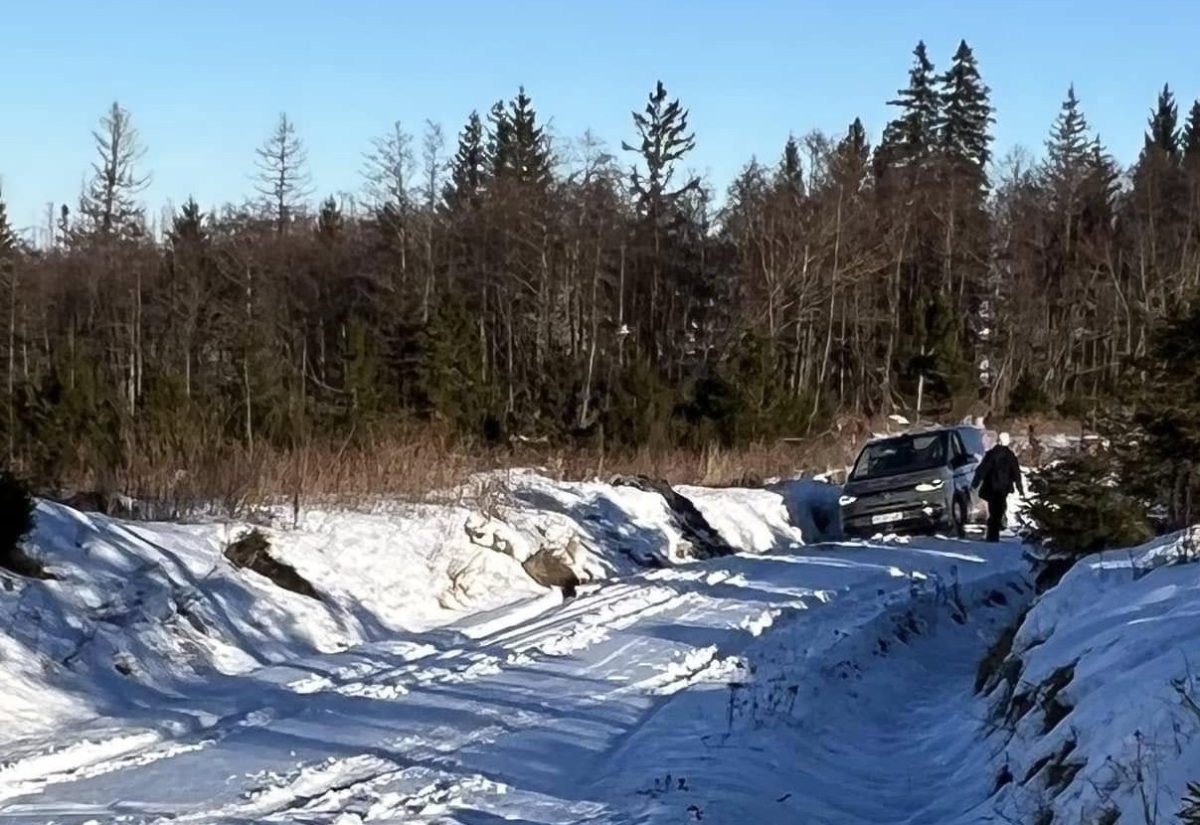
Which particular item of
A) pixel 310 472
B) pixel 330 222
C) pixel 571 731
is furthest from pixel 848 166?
pixel 571 731

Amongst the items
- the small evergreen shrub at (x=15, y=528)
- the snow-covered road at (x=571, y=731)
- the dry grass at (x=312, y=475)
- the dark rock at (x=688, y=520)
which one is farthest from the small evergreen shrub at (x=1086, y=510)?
the small evergreen shrub at (x=15, y=528)

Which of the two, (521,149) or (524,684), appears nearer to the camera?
(524,684)

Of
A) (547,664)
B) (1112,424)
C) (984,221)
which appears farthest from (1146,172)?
(547,664)

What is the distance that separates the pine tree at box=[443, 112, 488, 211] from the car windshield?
4065 centimetres

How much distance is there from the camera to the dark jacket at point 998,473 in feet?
73.6

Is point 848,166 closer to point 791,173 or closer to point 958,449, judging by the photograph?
point 791,173

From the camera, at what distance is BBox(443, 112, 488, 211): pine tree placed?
6619cm

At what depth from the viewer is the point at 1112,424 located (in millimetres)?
15109

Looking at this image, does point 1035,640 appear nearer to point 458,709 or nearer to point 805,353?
point 458,709

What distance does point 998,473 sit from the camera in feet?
73.9

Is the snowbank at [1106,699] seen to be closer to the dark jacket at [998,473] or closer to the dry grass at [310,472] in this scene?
the dry grass at [310,472]

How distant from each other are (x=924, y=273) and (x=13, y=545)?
57.3 meters

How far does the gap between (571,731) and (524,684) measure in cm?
159

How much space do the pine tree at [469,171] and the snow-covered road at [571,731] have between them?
5202 cm
